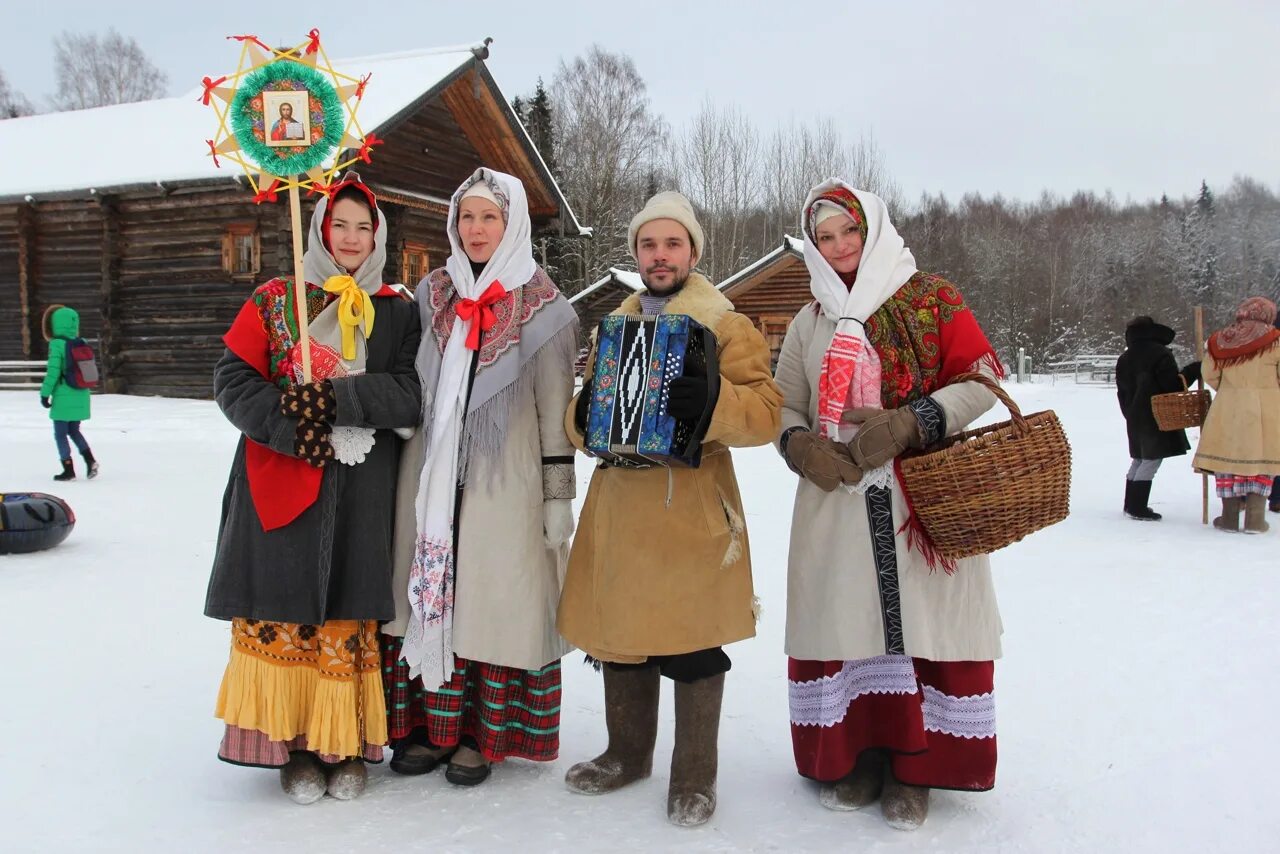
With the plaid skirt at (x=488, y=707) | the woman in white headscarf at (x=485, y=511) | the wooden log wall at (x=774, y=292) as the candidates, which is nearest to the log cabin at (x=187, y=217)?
the wooden log wall at (x=774, y=292)

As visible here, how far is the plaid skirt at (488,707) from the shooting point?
297 cm

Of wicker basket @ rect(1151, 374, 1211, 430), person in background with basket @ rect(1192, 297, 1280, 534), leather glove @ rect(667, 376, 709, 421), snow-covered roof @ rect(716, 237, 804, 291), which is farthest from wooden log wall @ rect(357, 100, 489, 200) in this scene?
leather glove @ rect(667, 376, 709, 421)

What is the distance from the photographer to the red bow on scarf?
2.90 meters

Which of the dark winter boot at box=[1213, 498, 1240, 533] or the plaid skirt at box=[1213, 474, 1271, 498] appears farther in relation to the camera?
the dark winter boot at box=[1213, 498, 1240, 533]

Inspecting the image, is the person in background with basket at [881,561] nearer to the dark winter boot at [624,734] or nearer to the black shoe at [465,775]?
the dark winter boot at [624,734]

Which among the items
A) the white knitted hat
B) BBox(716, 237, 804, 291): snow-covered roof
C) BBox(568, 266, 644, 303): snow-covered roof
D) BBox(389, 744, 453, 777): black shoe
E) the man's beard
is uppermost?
BBox(716, 237, 804, 291): snow-covered roof

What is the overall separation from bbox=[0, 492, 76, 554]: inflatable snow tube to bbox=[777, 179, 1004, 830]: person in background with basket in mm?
5182

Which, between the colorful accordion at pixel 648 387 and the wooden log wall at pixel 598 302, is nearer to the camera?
the colorful accordion at pixel 648 387

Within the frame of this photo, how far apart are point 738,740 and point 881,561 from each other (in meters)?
1.04

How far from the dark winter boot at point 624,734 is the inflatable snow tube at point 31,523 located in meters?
4.57

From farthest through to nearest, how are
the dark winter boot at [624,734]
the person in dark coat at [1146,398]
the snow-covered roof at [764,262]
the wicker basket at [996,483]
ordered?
the snow-covered roof at [764,262]
the person in dark coat at [1146,398]
the dark winter boot at [624,734]
the wicker basket at [996,483]

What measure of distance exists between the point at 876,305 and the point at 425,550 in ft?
5.26

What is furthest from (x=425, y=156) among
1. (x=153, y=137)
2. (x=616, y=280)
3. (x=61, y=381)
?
(x=61, y=381)

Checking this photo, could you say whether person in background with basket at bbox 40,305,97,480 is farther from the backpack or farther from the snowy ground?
the snowy ground
